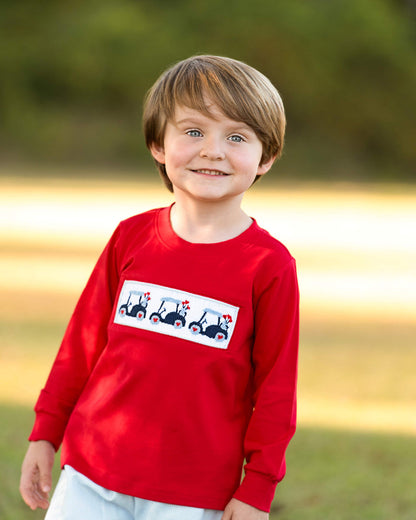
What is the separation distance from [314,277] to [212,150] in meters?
5.29

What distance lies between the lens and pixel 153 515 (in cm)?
153

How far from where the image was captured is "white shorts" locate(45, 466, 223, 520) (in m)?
1.53

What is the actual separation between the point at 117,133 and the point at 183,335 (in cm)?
1817

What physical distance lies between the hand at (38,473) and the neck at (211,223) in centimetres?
46

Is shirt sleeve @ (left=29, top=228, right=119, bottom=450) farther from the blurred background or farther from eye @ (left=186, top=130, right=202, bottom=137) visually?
the blurred background

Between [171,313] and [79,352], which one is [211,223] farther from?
[79,352]

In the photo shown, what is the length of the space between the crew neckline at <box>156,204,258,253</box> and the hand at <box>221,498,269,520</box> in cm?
42

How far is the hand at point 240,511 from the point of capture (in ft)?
4.98

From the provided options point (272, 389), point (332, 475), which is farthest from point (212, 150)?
point (332, 475)

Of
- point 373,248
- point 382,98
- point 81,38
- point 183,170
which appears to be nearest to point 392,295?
point 373,248

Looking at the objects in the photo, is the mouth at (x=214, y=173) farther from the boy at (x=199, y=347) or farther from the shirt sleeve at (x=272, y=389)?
the shirt sleeve at (x=272, y=389)

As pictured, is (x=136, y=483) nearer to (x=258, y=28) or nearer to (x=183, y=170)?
(x=183, y=170)

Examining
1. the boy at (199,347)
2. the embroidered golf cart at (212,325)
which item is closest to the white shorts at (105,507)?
the boy at (199,347)

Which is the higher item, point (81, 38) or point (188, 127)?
point (81, 38)
